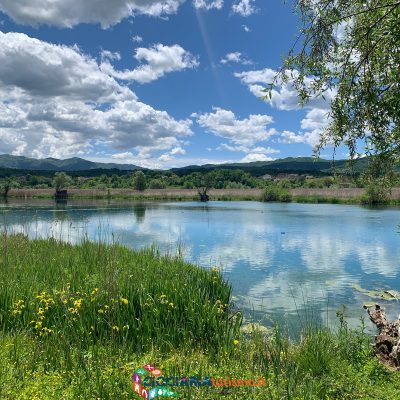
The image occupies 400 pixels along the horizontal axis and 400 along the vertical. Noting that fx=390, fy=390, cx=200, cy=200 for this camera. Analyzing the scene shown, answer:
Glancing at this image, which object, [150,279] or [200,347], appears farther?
[150,279]

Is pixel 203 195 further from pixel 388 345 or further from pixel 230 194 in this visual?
pixel 388 345

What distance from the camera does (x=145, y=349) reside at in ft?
25.3

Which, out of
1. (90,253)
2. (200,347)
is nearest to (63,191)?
(90,253)

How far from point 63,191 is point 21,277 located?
134m

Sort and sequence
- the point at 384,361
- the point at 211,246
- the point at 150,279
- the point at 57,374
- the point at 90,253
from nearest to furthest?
the point at 57,374
the point at 384,361
the point at 150,279
the point at 90,253
the point at 211,246

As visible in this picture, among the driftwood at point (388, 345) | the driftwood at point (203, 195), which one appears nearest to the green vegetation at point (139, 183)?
the driftwood at point (203, 195)

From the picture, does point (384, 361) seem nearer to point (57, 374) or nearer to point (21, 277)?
point (57, 374)

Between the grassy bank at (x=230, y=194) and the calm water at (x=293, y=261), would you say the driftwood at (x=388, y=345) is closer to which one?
the calm water at (x=293, y=261)

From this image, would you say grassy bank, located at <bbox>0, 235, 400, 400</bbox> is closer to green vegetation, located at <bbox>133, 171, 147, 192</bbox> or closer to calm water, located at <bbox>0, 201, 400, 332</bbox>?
calm water, located at <bbox>0, 201, 400, 332</bbox>

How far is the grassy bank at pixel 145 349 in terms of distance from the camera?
5.52m

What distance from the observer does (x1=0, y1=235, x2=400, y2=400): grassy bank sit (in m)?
5.52

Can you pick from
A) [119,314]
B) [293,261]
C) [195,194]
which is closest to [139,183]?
[195,194]

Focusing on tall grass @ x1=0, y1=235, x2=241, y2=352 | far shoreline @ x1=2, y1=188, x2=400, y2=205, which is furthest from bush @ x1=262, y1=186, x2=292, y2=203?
tall grass @ x1=0, y1=235, x2=241, y2=352

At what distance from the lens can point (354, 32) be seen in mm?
7074
